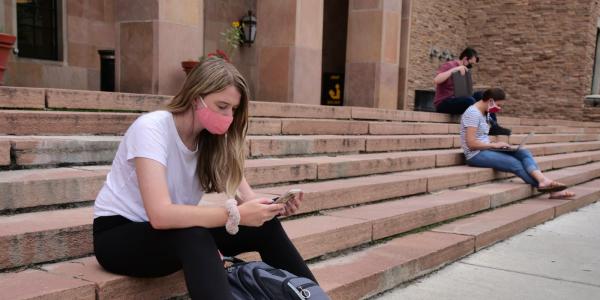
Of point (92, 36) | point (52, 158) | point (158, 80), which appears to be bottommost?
point (52, 158)

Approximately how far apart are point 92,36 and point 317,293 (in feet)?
25.9

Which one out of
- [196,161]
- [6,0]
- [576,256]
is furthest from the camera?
[6,0]

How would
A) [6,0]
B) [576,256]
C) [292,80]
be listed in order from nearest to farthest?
1. [576,256]
2. [6,0]
3. [292,80]

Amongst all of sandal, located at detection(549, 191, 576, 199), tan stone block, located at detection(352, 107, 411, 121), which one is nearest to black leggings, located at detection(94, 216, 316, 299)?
sandal, located at detection(549, 191, 576, 199)

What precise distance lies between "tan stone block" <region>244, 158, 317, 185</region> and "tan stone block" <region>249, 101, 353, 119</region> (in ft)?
4.30

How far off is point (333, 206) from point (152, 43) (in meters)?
3.35

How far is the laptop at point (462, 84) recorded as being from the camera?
8.81m

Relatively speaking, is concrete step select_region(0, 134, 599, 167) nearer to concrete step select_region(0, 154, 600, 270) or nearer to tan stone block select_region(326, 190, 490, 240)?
concrete step select_region(0, 154, 600, 270)

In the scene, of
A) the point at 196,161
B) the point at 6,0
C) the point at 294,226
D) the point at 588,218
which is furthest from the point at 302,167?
the point at 6,0

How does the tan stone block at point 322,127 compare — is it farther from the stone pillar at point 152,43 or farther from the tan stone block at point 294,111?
the stone pillar at point 152,43

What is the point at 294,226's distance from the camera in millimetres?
3713

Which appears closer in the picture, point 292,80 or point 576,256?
point 576,256

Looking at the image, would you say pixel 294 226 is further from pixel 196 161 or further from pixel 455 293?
pixel 196 161

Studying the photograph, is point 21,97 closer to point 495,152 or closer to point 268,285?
point 268,285
